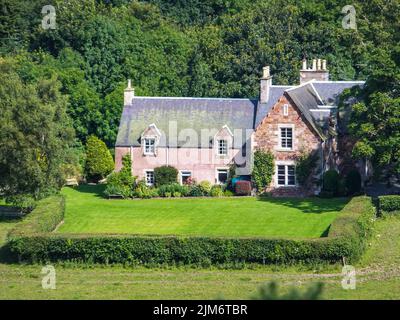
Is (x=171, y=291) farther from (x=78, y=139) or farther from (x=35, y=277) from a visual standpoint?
(x=78, y=139)

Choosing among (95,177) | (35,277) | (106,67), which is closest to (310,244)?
(35,277)

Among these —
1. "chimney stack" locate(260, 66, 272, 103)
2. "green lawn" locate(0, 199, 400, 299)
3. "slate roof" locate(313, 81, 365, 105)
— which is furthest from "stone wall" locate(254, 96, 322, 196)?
"green lawn" locate(0, 199, 400, 299)

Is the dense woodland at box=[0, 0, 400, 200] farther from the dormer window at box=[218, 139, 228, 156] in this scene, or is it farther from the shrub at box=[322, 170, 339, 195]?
the shrub at box=[322, 170, 339, 195]

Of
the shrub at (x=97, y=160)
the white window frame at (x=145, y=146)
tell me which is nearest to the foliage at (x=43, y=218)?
the white window frame at (x=145, y=146)

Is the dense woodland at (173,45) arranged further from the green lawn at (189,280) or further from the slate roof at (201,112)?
the green lawn at (189,280)

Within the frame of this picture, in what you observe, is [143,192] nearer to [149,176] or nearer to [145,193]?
[145,193]

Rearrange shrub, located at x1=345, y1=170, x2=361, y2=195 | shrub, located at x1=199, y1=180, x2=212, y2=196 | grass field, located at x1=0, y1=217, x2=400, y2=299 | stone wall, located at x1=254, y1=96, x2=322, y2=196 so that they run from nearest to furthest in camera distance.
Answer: grass field, located at x1=0, y1=217, x2=400, y2=299 < shrub, located at x1=345, y1=170, x2=361, y2=195 < stone wall, located at x1=254, y1=96, x2=322, y2=196 < shrub, located at x1=199, y1=180, x2=212, y2=196
